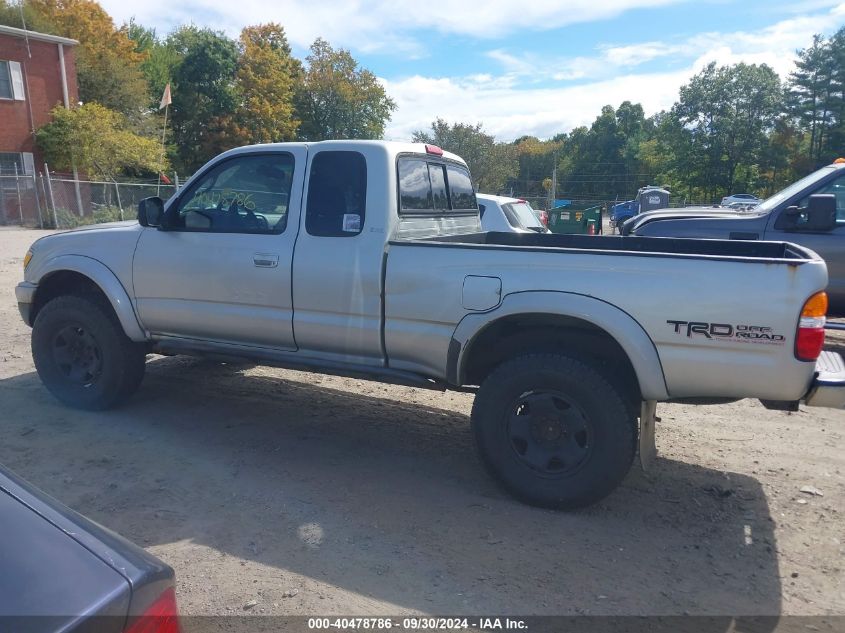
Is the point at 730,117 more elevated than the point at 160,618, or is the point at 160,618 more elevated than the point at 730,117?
the point at 730,117

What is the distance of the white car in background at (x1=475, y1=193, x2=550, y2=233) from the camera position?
34.1ft

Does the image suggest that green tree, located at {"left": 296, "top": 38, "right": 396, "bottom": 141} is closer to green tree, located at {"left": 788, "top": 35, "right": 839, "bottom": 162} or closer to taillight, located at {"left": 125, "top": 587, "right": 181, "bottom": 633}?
green tree, located at {"left": 788, "top": 35, "right": 839, "bottom": 162}

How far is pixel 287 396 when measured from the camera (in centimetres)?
604

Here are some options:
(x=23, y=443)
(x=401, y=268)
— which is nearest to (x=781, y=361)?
(x=401, y=268)

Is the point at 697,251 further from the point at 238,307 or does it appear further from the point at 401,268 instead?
the point at 238,307

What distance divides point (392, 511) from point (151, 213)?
2.87 metres

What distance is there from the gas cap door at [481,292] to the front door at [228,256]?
1308mm

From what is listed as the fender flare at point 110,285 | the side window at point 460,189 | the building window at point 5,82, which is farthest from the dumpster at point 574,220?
the building window at point 5,82

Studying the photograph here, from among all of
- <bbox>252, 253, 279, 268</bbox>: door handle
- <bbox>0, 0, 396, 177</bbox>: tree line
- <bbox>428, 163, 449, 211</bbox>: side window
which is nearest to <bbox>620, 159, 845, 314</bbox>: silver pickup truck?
<bbox>428, 163, 449, 211</bbox>: side window

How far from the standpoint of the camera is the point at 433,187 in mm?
5234

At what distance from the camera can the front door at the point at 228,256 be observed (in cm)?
472

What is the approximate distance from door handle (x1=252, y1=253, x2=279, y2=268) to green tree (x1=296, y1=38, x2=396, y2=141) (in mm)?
43596

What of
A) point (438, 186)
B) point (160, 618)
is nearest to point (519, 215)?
point (438, 186)

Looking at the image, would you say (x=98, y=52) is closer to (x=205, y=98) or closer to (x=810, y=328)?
(x=205, y=98)
